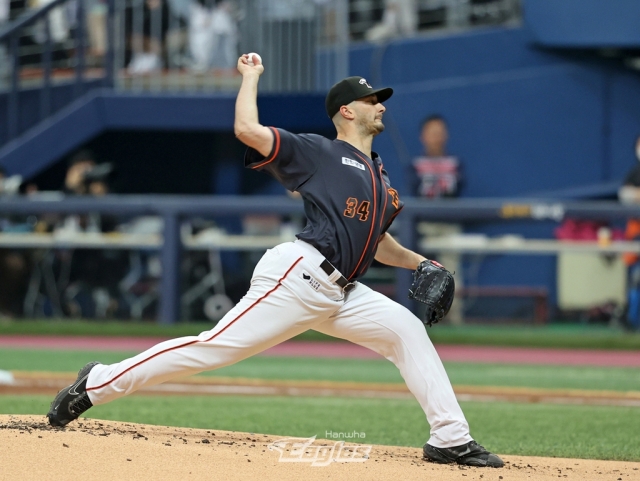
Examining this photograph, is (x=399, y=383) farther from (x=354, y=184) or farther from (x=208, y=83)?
(x=208, y=83)

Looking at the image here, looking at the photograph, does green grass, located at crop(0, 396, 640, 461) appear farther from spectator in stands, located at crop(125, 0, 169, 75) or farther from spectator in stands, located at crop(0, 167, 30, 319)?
spectator in stands, located at crop(125, 0, 169, 75)

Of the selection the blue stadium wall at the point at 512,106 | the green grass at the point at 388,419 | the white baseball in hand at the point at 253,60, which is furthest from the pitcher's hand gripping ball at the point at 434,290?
the blue stadium wall at the point at 512,106

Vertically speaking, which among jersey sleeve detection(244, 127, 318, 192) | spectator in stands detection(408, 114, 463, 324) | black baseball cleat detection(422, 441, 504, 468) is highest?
jersey sleeve detection(244, 127, 318, 192)

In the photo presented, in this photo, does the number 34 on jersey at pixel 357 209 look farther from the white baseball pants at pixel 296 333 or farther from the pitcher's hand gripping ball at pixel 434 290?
the pitcher's hand gripping ball at pixel 434 290

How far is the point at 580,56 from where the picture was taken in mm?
15484

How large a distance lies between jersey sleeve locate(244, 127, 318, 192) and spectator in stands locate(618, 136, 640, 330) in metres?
7.72

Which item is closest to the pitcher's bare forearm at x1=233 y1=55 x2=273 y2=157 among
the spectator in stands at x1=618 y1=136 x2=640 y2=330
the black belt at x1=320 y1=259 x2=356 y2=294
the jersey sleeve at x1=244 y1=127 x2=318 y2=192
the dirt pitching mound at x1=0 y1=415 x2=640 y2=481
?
the jersey sleeve at x1=244 y1=127 x2=318 y2=192

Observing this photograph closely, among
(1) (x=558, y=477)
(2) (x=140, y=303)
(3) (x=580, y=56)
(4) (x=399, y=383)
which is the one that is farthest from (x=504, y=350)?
(1) (x=558, y=477)

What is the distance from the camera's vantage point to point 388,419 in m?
7.45

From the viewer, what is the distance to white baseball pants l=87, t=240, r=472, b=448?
5.15 metres

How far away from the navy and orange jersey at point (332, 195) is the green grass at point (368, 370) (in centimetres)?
449

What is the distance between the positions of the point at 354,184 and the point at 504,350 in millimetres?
7512

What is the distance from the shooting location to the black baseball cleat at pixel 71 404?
539 centimetres

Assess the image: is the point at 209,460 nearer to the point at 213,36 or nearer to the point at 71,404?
the point at 71,404
